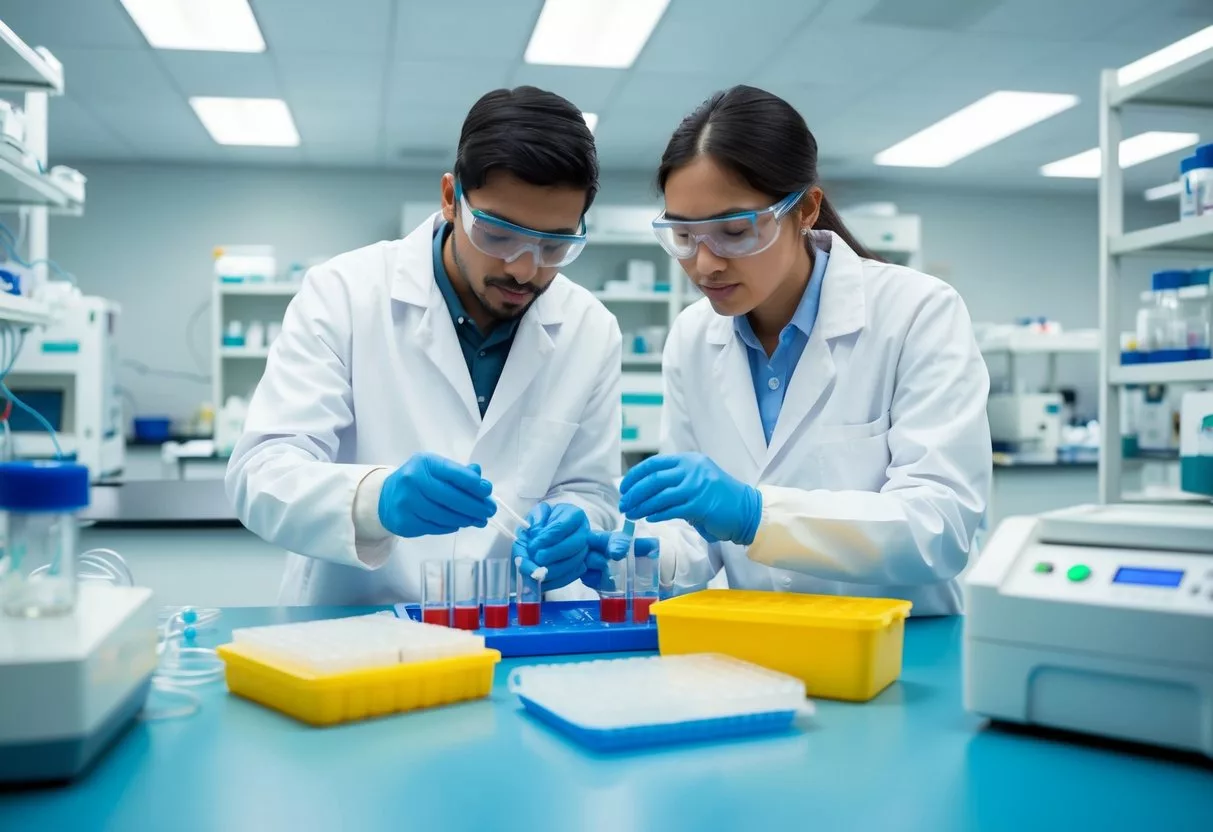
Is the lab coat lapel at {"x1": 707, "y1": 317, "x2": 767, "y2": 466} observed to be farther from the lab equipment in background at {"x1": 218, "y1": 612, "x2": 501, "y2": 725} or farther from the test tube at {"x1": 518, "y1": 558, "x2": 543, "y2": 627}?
the lab equipment in background at {"x1": 218, "y1": 612, "x2": 501, "y2": 725}

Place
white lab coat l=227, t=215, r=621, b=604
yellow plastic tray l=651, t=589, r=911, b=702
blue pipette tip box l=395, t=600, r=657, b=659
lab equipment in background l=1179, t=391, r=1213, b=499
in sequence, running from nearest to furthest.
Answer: yellow plastic tray l=651, t=589, r=911, b=702 → blue pipette tip box l=395, t=600, r=657, b=659 → white lab coat l=227, t=215, r=621, b=604 → lab equipment in background l=1179, t=391, r=1213, b=499

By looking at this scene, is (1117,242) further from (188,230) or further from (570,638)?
(188,230)

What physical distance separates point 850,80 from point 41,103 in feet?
11.3

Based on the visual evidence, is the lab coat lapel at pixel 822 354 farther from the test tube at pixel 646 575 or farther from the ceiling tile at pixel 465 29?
the ceiling tile at pixel 465 29

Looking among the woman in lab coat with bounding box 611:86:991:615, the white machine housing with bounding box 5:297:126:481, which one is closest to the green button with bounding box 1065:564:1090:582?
the woman in lab coat with bounding box 611:86:991:615

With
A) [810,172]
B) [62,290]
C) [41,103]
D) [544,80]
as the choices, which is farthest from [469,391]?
[544,80]

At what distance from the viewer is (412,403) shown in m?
1.55

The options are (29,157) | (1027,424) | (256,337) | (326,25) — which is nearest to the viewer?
(29,157)

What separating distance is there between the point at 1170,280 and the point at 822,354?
185 centimetres

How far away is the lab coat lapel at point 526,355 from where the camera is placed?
1.57 metres

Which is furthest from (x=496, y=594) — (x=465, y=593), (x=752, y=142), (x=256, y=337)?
(x=256, y=337)

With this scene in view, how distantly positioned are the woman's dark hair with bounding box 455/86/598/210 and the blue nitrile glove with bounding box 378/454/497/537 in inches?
17.2

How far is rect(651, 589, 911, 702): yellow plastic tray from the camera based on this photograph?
900 mm

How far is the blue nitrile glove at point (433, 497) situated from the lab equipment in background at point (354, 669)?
0.24 m
